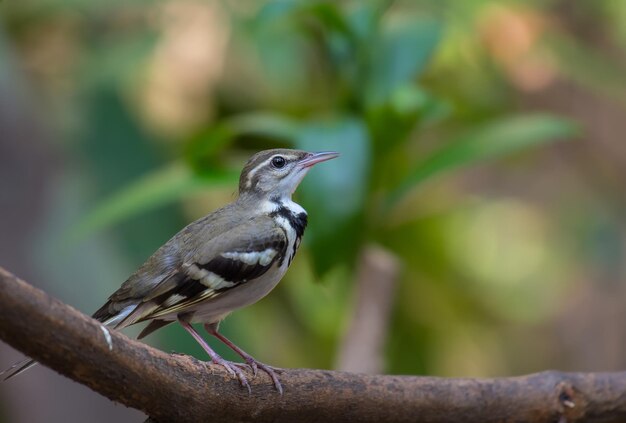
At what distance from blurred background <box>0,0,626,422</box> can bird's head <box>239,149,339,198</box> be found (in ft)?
2.64

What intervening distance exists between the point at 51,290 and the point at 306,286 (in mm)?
1706

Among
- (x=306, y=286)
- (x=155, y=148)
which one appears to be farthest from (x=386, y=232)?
(x=155, y=148)

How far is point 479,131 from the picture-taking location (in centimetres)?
526

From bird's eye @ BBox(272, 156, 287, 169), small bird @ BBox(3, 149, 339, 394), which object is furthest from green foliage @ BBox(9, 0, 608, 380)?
small bird @ BBox(3, 149, 339, 394)

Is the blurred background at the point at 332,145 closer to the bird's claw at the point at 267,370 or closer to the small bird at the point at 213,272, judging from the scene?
the small bird at the point at 213,272

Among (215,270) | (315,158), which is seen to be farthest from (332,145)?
(215,270)

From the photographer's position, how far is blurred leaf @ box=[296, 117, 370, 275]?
181 inches

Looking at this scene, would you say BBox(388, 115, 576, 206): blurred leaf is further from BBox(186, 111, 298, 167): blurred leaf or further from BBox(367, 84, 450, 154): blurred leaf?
BBox(186, 111, 298, 167): blurred leaf

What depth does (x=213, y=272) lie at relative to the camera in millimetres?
3301

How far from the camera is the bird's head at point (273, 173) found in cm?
382

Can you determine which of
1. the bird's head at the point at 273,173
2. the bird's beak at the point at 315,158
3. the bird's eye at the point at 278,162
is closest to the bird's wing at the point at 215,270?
the bird's head at the point at 273,173

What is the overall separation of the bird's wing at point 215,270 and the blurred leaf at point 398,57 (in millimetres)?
1872

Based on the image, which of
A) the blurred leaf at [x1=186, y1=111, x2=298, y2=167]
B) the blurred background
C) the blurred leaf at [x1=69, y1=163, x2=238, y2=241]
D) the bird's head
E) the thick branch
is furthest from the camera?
the blurred background

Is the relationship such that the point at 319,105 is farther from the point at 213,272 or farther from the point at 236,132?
the point at 213,272
